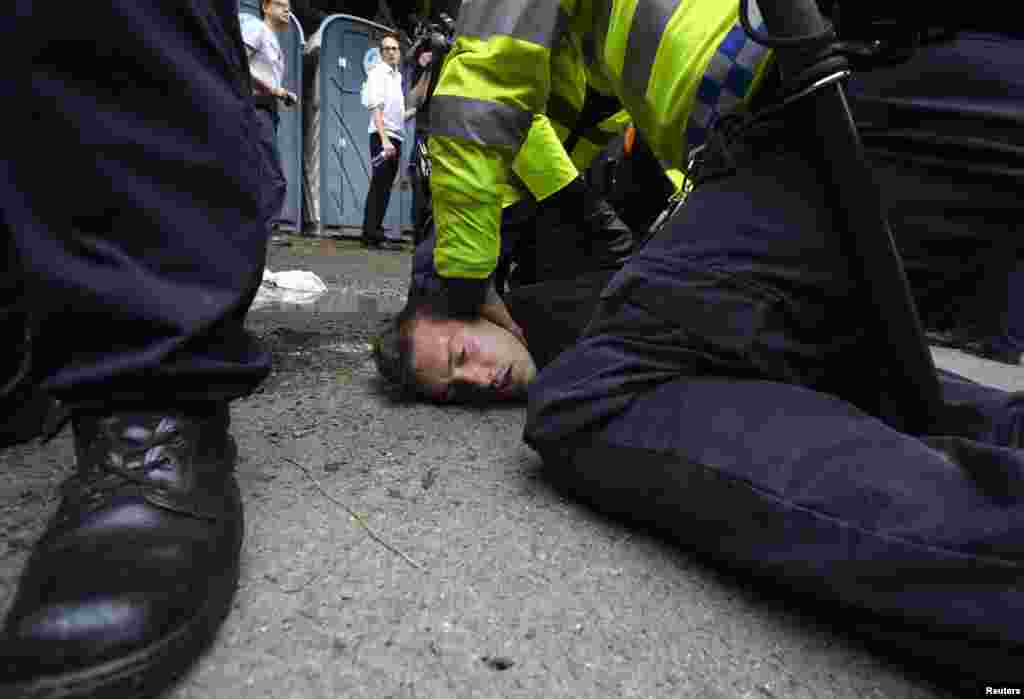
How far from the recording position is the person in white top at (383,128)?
17.9 ft

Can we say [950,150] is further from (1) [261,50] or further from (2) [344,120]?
(2) [344,120]

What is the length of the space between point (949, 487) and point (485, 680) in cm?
42

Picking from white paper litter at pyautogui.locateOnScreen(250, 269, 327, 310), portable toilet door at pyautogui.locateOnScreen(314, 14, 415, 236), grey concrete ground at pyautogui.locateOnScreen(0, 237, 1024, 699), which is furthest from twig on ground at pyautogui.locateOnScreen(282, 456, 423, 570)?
portable toilet door at pyautogui.locateOnScreen(314, 14, 415, 236)

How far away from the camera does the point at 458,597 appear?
61 cm

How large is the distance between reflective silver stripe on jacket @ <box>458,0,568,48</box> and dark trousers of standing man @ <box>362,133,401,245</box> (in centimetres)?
470

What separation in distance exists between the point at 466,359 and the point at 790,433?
678mm

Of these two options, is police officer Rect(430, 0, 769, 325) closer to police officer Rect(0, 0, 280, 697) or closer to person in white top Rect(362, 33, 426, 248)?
police officer Rect(0, 0, 280, 697)

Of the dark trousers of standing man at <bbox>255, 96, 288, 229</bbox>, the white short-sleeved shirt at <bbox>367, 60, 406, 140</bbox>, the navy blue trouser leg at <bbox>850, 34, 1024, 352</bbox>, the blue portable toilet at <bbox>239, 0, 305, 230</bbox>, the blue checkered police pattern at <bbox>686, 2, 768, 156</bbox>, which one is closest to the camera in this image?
the navy blue trouser leg at <bbox>850, 34, 1024, 352</bbox>

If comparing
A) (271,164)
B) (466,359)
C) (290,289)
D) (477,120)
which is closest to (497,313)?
(466,359)

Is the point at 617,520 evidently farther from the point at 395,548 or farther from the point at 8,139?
the point at 8,139

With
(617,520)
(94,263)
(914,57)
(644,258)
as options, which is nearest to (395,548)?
(617,520)

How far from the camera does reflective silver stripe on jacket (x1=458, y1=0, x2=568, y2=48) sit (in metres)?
1.03

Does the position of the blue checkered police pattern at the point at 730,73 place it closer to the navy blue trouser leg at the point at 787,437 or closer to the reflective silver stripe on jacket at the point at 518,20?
the navy blue trouser leg at the point at 787,437

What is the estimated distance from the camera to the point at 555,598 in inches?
24.6
